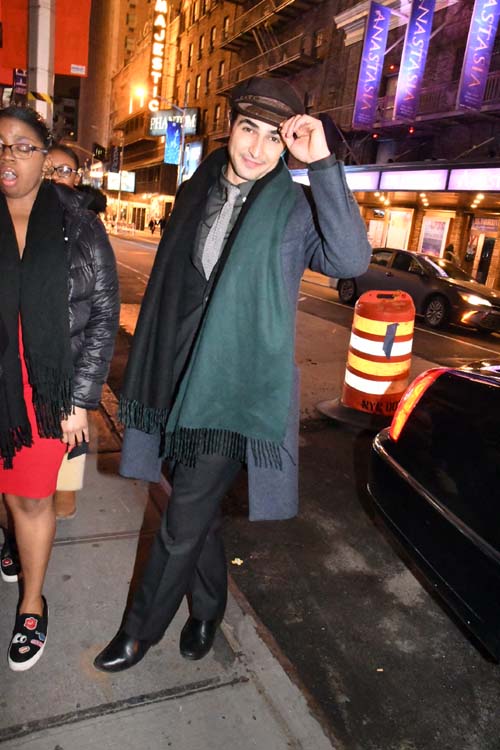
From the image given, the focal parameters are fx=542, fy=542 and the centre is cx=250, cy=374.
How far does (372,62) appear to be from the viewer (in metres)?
20.3

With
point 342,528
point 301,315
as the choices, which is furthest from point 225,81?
point 342,528

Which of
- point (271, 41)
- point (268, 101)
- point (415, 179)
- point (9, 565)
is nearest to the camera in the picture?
point (268, 101)

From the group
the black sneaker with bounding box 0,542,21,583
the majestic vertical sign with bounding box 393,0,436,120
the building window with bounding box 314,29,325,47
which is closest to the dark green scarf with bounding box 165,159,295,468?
the black sneaker with bounding box 0,542,21,583

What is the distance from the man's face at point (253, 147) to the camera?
177cm

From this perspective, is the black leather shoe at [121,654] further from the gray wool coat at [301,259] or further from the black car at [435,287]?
the black car at [435,287]

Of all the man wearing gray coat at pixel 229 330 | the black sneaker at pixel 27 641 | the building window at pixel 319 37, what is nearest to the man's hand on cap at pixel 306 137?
the man wearing gray coat at pixel 229 330

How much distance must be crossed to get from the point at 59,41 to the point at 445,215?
15.8 meters

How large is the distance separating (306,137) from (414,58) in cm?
2051

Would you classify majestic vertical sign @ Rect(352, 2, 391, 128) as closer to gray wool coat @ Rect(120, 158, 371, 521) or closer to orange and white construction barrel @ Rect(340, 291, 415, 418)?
orange and white construction barrel @ Rect(340, 291, 415, 418)

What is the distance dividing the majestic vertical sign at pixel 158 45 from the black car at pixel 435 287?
1755 inches

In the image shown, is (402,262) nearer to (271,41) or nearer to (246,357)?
(246,357)

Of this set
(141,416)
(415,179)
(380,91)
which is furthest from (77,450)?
(380,91)

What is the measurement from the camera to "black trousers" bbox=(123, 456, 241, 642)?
1.91 m

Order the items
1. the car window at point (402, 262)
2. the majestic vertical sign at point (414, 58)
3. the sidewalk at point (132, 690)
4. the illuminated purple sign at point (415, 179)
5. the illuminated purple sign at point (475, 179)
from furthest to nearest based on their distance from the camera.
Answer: the majestic vertical sign at point (414, 58), the illuminated purple sign at point (415, 179), the illuminated purple sign at point (475, 179), the car window at point (402, 262), the sidewalk at point (132, 690)
